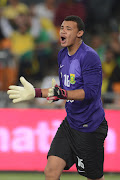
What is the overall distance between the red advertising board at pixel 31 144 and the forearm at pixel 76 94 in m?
2.59

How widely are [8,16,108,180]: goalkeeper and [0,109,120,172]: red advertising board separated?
1876 millimetres

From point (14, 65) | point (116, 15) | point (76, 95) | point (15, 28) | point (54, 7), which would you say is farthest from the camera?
point (116, 15)

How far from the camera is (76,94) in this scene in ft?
13.2

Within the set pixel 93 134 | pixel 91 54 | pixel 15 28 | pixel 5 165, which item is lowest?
pixel 5 165

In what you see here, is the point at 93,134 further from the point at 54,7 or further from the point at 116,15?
the point at 116,15

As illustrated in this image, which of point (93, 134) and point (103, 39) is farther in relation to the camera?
point (103, 39)

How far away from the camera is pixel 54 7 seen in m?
9.90

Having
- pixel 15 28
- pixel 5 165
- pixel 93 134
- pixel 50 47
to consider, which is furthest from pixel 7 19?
pixel 93 134

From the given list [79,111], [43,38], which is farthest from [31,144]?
[43,38]

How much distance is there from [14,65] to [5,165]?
2758 millimetres

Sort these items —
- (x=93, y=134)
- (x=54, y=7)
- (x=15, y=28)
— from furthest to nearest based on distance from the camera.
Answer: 1. (x=54, y=7)
2. (x=15, y=28)
3. (x=93, y=134)

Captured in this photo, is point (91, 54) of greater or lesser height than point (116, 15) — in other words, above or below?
below

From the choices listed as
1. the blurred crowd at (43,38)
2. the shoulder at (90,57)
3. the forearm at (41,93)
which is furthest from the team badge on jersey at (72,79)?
the blurred crowd at (43,38)

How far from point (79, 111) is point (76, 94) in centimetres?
45
